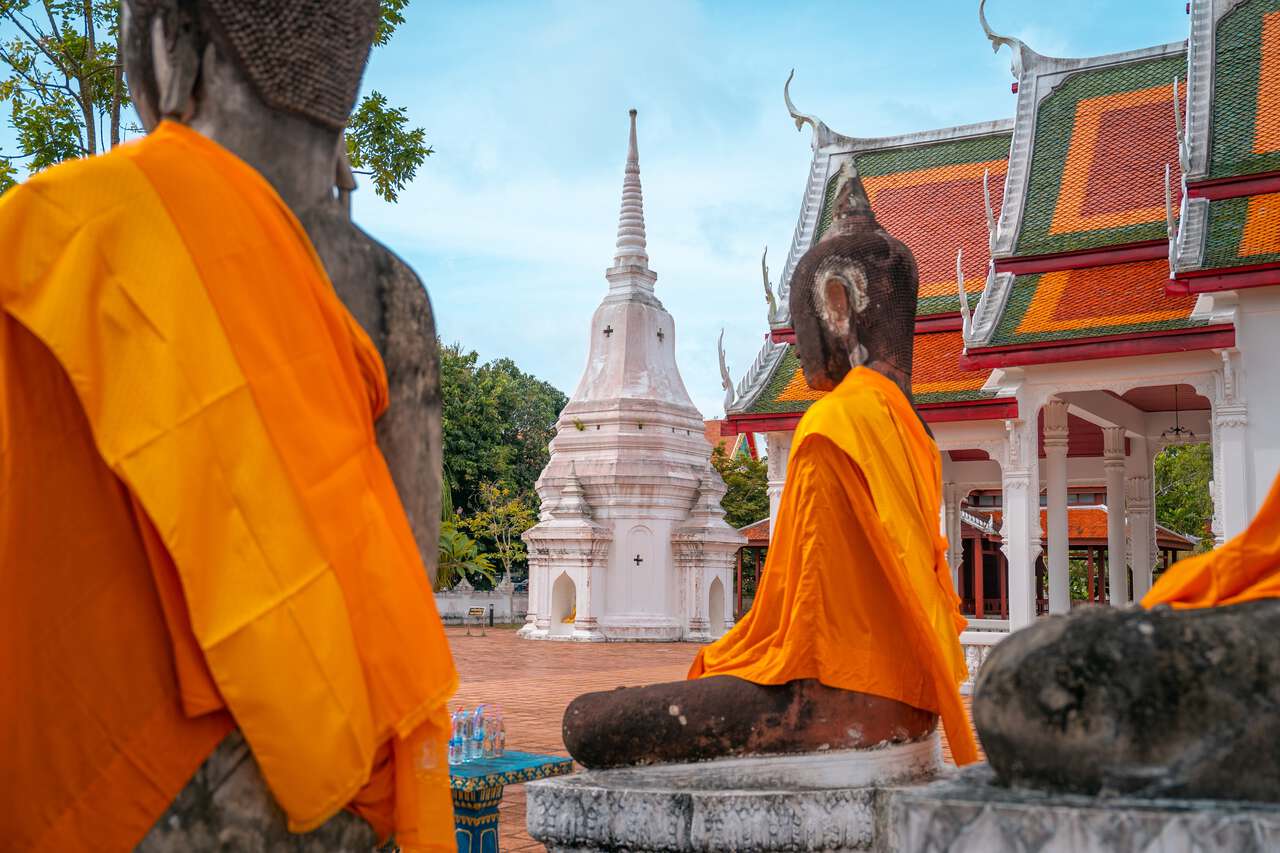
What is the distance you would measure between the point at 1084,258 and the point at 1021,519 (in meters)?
2.82

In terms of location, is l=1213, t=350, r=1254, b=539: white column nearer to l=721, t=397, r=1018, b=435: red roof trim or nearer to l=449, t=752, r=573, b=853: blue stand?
l=721, t=397, r=1018, b=435: red roof trim

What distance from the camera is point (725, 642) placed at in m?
3.95

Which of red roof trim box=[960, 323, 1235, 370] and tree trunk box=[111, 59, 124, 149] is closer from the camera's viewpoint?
tree trunk box=[111, 59, 124, 149]

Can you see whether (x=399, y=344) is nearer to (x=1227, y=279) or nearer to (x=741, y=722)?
Result: (x=741, y=722)

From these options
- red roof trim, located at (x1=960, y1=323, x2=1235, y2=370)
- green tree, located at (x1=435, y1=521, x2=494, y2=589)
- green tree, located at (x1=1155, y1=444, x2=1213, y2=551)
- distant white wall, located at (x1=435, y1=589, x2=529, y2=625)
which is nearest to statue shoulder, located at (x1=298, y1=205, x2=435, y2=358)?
red roof trim, located at (x1=960, y1=323, x2=1235, y2=370)

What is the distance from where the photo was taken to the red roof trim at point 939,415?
1262 cm

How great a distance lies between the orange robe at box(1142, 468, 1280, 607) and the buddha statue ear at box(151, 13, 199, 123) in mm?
1915

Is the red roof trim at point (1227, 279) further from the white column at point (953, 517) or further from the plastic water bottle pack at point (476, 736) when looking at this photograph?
the plastic water bottle pack at point (476, 736)

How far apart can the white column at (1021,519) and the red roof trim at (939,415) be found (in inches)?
8.3

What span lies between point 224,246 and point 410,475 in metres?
0.52

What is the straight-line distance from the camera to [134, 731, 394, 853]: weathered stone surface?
164 cm

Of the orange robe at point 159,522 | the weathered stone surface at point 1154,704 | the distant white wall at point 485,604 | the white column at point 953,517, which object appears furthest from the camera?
the distant white wall at point 485,604

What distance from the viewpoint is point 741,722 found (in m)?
3.64

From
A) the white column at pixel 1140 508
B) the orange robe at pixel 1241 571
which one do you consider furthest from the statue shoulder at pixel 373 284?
the white column at pixel 1140 508
